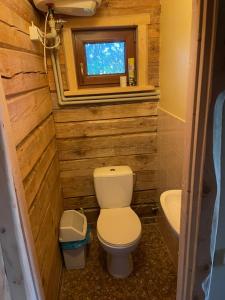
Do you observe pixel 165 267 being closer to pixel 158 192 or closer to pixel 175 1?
pixel 158 192

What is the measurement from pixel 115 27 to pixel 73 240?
1845 mm

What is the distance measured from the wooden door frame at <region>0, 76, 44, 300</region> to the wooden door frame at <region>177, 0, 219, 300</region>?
0.61 meters

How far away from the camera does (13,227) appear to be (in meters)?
0.81

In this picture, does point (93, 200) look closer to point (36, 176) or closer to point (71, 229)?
point (71, 229)

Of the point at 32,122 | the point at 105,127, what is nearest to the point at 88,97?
the point at 105,127

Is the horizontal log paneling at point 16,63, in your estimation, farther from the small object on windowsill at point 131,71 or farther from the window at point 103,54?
the small object on windowsill at point 131,71

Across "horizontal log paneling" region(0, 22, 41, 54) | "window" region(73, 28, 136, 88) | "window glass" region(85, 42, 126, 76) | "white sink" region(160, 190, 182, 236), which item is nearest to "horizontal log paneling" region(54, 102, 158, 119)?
"window" region(73, 28, 136, 88)

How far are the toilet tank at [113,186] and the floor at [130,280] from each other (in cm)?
48

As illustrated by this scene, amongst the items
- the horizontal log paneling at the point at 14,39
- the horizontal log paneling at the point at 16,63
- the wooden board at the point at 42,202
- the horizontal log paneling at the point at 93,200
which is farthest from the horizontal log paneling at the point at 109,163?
the horizontal log paneling at the point at 14,39

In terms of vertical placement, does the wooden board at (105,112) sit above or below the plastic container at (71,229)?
above

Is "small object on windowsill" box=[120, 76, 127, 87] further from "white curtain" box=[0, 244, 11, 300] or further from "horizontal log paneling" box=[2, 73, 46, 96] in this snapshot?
"white curtain" box=[0, 244, 11, 300]

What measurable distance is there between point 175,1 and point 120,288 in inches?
84.7

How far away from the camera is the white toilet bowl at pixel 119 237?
1.68 meters

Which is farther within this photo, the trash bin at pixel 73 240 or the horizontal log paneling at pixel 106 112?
the horizontal log paneling at pixel 106 112
